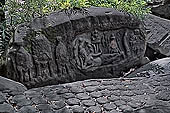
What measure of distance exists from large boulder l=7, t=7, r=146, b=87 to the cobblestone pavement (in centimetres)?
29

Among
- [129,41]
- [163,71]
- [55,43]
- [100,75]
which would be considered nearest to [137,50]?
[129,41]

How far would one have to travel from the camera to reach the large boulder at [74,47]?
3.74m

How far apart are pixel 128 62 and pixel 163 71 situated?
729 millimetres

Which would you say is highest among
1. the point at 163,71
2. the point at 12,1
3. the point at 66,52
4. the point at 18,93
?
the point at 12,1

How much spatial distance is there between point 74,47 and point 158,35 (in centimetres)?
295

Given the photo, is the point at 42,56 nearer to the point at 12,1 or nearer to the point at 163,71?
the point at 12,1

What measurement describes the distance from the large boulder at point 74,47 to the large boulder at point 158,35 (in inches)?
46.0

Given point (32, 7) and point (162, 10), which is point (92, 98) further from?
point (162, 10)

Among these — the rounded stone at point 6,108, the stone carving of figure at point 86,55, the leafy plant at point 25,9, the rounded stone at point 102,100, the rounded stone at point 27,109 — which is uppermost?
the leafy plant at point 25,9

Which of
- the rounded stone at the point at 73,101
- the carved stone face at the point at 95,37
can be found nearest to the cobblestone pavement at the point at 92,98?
the rounded stone at the point at 73,101

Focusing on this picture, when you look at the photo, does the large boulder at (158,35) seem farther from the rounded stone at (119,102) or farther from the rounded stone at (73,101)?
the rounded stone at (73,101)

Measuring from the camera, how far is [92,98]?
348 centimetres

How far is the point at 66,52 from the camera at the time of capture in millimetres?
4031

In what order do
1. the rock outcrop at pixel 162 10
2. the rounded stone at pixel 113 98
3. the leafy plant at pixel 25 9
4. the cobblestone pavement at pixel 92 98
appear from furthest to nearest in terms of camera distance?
the rock outcrop at pixel 162 10 < the leafy plant at pixel 25 9 < the rounded stone at pixel 113 98 < the cobblestone pavement at pixel 92 98
